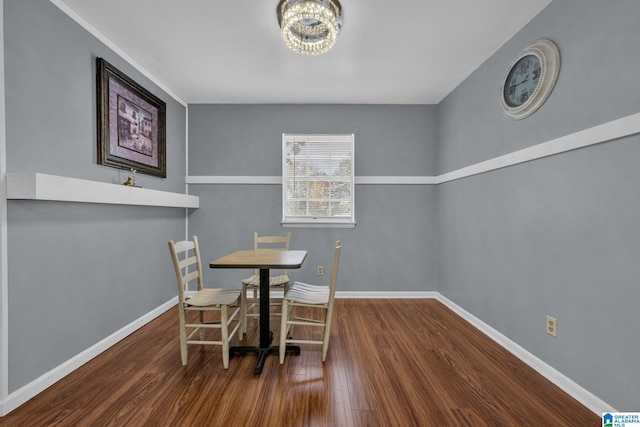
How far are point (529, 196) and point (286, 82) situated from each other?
260 cm

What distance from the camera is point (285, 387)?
1865 mm

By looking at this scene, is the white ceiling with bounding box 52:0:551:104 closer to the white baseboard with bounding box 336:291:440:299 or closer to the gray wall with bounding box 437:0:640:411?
the gray wall with bounding box 437:0:640:411

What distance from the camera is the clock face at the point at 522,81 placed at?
211 centimetres

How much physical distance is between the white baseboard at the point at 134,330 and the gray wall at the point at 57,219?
0.16 feet

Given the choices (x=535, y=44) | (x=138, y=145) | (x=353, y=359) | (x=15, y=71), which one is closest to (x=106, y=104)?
(x=138, y=145)

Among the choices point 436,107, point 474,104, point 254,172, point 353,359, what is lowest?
point 353,359

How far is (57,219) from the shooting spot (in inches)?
77.3

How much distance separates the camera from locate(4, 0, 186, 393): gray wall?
171 cm

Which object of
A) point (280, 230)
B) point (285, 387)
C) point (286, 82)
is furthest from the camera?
point (280, 230)

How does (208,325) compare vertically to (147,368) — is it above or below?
above

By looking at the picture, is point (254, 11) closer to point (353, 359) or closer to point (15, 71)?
point (15, 71)

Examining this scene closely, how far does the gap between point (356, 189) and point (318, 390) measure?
2.57m

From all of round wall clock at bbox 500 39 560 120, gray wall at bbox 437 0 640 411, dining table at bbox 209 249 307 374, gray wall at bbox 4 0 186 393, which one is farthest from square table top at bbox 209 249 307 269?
round wall clock at bbox 500 39 560 120

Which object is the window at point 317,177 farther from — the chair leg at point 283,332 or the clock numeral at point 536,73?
the clock numeral at point 536,73
